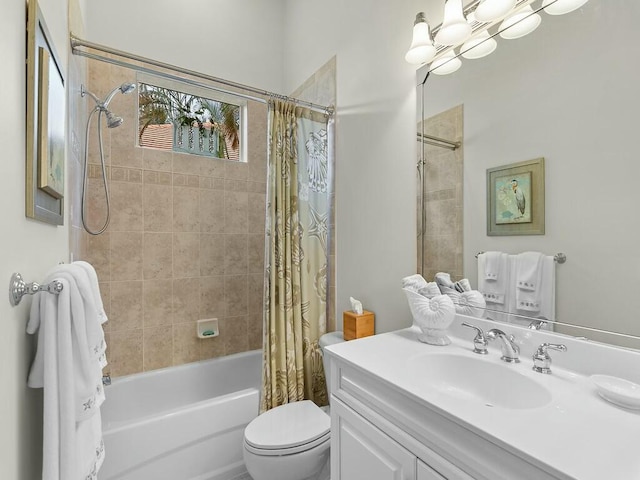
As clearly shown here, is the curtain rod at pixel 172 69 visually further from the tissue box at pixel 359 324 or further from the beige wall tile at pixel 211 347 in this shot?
the beige wall tile at pixel 211 347

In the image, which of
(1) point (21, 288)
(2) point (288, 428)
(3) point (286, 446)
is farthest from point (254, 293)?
(1) point (21, 288)

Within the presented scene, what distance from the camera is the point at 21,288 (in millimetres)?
690

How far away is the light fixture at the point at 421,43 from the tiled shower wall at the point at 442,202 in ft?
0.85

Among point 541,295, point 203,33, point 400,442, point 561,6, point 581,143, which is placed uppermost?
point 203,33

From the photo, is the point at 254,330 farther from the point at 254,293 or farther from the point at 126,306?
the point at 126,306

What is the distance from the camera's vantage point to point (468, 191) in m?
1.30

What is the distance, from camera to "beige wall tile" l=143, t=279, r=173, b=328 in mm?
2182

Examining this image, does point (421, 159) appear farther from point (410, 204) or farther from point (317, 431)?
point (317, 431)

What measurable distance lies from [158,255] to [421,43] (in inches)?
80.4

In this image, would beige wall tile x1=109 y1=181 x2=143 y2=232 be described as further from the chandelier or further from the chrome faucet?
the chrome faucet

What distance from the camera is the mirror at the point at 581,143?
868mm

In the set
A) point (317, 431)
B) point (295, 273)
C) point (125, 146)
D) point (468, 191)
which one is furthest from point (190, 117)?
point (317, 431)

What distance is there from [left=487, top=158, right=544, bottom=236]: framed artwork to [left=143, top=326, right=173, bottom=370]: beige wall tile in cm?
215

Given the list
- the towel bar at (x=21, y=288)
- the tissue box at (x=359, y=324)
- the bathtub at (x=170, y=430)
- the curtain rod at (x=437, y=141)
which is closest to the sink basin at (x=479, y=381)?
the tissue box at (x=359, y=324)
